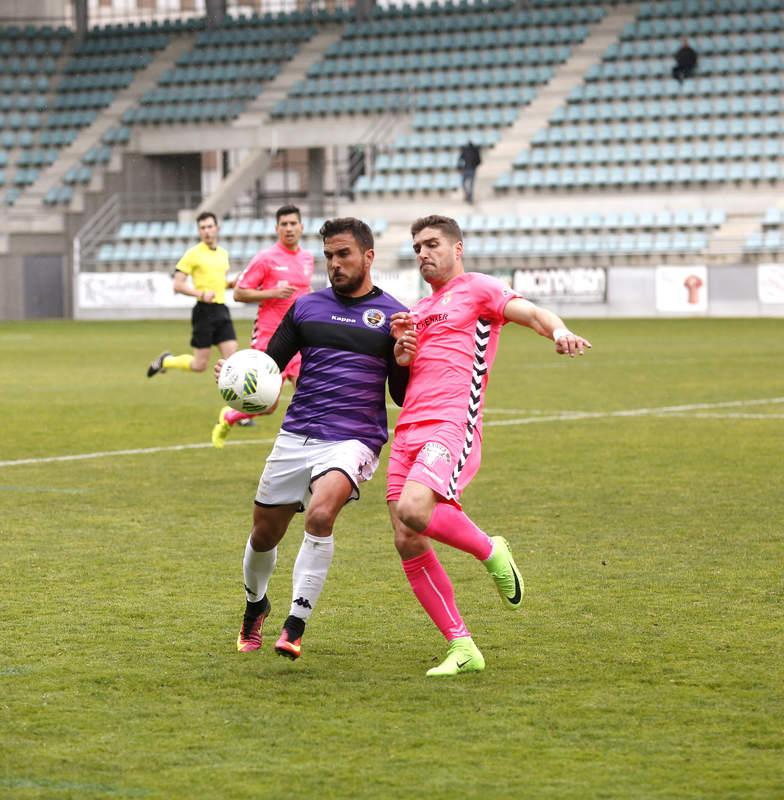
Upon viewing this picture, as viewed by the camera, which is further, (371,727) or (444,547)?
(444,547)

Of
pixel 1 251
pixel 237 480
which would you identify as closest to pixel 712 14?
pixel 1 251

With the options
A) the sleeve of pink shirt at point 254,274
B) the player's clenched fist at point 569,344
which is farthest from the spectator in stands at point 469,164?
the player's clenched fist at point 569,344

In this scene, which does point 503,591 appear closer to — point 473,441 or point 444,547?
point 473,441

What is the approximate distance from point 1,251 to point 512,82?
45.5ft

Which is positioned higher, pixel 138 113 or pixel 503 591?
pixel 138 113

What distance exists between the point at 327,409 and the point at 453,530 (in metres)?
0.66

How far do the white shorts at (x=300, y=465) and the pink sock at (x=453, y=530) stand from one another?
308 millimetres

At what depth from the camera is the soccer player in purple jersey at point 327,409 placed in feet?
19.4

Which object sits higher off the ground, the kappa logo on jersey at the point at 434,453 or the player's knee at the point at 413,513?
the kappa logo on jersey at the point at 434,453

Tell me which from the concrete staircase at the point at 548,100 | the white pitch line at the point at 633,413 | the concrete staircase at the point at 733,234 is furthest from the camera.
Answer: the concrete staircase at the point at 548,100

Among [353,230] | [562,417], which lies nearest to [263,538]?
[353,230]

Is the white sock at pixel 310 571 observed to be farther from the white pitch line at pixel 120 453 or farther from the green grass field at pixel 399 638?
the white pitch line at pixel 120 453

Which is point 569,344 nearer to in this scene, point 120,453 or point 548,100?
point 120,453

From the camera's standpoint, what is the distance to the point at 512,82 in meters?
41.4
